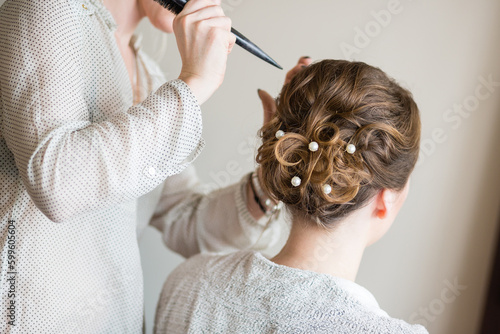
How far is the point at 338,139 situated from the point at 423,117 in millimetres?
612

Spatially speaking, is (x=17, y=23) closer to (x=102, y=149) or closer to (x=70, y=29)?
(x=70, y=29)

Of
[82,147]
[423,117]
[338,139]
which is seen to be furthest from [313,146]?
[423,117]

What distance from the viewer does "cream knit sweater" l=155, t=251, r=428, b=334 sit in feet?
2.55

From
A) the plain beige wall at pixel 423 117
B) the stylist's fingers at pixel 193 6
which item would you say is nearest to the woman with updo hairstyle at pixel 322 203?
the stylist's fingers at pixel 193 6

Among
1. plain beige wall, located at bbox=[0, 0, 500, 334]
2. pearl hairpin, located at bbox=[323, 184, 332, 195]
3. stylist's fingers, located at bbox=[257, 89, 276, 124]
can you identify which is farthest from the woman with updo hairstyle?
plain beige wall, located at bbox=[0, 0, 500, 334]

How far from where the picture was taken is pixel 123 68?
3.02 ft

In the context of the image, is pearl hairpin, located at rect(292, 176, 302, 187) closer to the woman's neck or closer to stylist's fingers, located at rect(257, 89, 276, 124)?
the woman's neck

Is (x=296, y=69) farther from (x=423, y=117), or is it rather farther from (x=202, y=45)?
(x=423, y=117)

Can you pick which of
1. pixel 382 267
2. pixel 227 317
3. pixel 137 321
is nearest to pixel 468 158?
pixel 382 267

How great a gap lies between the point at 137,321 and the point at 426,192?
0.83 metres

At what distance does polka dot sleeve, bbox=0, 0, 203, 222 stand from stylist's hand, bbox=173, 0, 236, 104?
0.09 feet

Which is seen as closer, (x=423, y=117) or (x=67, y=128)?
(x=67, y=128)

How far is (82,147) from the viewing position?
2.22 ft

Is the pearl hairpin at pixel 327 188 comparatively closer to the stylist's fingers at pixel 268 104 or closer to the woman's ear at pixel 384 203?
the woman's ear at pixel 384 203
